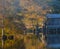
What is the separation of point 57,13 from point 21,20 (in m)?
0.41

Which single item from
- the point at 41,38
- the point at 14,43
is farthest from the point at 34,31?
the point at 14,43

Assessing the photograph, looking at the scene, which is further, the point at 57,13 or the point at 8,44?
the point at 57,13

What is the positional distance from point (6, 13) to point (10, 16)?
56 mm

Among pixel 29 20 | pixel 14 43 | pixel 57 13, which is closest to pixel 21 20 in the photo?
pixel 29 20

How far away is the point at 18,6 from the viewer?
1.92 meters

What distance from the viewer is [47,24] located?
1.96 m

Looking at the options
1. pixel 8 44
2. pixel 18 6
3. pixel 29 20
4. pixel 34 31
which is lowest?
pixel 8 44

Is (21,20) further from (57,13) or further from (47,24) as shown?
(57,13)

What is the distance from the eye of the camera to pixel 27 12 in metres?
1.94

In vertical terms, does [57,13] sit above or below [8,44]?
above

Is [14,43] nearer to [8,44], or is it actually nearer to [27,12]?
[8,44]

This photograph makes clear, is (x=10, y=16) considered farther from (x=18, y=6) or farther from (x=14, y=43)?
(x=14, y=43)

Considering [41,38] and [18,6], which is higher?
[18,6]

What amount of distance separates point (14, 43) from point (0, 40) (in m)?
0.15
